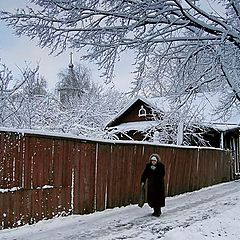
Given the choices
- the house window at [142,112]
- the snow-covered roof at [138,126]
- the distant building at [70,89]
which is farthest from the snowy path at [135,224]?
the distant building at [70,89]

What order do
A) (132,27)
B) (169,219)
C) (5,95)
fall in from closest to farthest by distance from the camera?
(132,27) → (169,219) → (5,95)

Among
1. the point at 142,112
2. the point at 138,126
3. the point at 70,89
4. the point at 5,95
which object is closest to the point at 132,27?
the point at 5,95

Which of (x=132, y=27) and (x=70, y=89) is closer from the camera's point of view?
(x=132, y=27)

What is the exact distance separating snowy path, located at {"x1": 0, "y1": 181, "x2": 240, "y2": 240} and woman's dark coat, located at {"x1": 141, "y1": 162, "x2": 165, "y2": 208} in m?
0.36

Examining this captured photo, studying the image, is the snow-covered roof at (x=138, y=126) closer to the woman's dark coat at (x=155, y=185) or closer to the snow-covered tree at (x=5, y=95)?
the snow-covered tree at (x=5, y=95)

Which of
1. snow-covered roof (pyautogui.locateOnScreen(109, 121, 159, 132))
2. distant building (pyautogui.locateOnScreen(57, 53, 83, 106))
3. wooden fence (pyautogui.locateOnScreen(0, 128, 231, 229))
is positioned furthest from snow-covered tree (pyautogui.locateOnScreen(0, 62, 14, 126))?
Answer: distant building (pyautogui.locateOnScreen(57, 53, 83, 106))

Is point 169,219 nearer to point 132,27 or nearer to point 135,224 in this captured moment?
point 135,224

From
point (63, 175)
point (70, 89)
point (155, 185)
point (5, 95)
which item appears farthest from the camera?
point (70, 89)

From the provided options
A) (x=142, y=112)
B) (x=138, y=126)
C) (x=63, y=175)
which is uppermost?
(x=142, y=112)

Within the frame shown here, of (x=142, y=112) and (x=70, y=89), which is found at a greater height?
(x=70, y=89)

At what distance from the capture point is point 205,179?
1877 centimetres

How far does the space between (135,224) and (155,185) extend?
1735 mm

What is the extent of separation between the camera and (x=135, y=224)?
945 cm

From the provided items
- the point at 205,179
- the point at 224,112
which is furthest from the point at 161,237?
the point at 205,179
